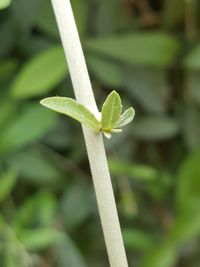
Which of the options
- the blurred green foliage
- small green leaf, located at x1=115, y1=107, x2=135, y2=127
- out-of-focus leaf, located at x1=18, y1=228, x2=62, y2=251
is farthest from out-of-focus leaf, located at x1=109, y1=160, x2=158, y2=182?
small green leaf, located at x1=115, y1=107, x2=135, y2=127

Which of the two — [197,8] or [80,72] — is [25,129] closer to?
[197,8]

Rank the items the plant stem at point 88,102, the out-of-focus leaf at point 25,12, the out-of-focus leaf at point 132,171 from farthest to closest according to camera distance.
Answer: the out-of-focus leaf at point 132,171 → the out-of-focus leaf at point 25,12 → the plant stem at point 88,102

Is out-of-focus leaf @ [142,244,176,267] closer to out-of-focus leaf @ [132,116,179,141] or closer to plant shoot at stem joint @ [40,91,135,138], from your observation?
out-of-focus leaf @ [132,116,179,141]

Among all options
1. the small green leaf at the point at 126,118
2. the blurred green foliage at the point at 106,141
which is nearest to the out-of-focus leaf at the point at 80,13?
the blurred green foliage at the point at 106,141

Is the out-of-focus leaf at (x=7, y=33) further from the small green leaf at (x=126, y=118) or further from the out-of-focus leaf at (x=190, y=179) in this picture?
the small green leaf at (x=126, y=118)

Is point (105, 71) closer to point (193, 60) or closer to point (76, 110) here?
point (193, 60)

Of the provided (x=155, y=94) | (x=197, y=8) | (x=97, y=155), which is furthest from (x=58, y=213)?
(x=97, y=155)
